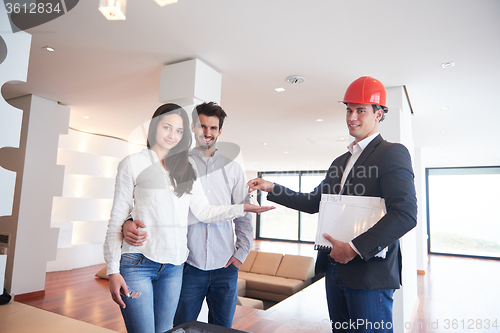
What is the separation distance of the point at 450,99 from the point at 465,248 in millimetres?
7436

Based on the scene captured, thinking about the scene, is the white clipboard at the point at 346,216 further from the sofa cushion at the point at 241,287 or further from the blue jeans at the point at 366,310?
the sofa cushion at the point at 241,287

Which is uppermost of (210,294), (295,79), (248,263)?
(295,79)

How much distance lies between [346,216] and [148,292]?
855 millimetres

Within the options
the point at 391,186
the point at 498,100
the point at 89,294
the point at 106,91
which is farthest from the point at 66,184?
the point at 498,100

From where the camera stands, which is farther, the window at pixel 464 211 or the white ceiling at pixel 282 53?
the window at pixel 464 211

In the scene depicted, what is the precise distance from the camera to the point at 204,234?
67.7 inches

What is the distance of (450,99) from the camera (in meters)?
3.86

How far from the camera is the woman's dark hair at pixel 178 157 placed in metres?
A: 1.47

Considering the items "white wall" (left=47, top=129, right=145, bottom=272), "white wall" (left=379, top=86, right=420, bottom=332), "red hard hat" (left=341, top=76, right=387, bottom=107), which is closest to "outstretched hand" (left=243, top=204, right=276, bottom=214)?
"red hard hat" (left=341, top=76, right=387, bottom=107)

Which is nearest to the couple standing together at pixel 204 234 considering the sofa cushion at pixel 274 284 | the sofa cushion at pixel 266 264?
the sofa cushion at pixel 274 284

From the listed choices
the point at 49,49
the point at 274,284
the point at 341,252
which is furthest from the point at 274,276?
the point at 341,252

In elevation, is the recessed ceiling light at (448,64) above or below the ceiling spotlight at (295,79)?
above

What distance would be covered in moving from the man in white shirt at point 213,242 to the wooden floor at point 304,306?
4.98 ft

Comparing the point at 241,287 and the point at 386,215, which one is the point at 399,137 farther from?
the point at 241,287
